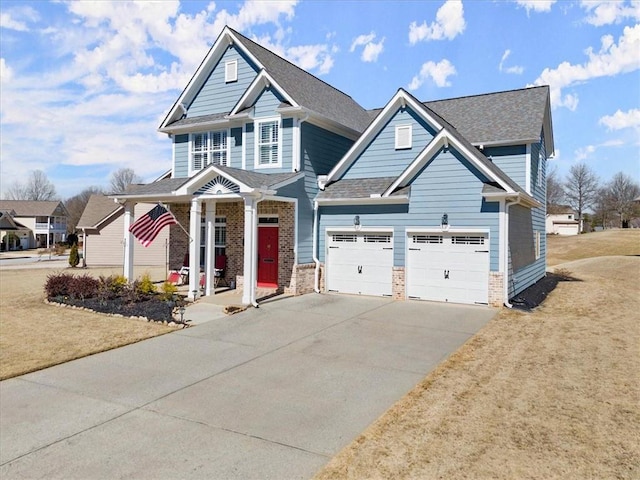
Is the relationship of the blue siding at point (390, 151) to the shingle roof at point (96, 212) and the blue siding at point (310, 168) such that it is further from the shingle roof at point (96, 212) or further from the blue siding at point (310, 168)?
the shingle roof at point (96, 212)

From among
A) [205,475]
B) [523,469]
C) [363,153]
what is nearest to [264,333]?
[205,475]

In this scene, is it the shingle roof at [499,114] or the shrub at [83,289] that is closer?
the shrub at [83,289]

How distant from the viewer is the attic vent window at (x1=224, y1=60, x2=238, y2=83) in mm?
17844

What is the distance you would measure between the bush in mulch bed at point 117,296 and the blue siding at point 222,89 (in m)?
7.56

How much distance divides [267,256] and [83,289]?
6.10m

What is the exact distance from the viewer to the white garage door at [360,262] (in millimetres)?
15492

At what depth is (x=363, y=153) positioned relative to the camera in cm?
1686

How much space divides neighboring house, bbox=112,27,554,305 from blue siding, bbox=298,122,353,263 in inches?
2.8

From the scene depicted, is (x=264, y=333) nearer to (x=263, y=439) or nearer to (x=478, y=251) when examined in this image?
(x=263, y=439)

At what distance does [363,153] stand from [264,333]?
28.5ft

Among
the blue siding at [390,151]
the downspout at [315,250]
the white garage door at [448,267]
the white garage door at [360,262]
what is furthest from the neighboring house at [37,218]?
the white garage door at [448,267]

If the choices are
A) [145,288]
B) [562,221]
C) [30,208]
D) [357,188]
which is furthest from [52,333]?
[562,221]

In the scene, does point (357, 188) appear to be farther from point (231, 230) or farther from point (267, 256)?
point (231, 230)

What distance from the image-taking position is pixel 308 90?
18.2 meters
